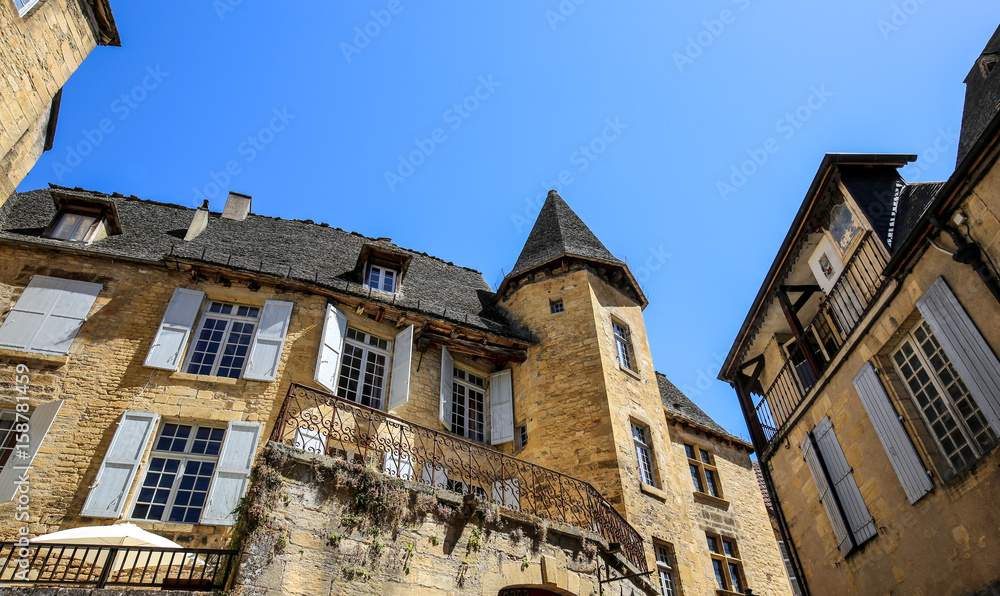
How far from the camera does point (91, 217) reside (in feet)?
38.5

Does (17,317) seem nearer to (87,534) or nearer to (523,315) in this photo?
(87,534)

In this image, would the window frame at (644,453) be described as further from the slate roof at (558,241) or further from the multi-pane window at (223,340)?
the multi-pane window at (223,340)

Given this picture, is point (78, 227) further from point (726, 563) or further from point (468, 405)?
point (726, 563)

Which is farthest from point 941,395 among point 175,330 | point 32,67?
point 32,67

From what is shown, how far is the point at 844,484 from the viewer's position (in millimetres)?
9883

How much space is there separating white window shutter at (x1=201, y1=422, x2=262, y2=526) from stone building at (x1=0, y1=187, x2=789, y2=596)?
3cm

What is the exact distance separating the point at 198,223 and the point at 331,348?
5078 mm

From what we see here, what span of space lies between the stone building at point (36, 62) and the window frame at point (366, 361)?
21.5 ft

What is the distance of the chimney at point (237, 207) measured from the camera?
48.3 ft

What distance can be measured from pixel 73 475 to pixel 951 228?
39.5 feet

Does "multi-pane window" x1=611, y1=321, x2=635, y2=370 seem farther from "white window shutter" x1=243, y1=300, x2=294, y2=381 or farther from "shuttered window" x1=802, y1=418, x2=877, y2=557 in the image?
"white window shutter" x1=243, y1=300, x2=294, y2=381

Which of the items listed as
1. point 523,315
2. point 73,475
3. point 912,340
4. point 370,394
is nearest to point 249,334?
point 370,394

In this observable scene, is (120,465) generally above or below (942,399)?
below

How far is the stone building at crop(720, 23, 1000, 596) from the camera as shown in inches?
285
